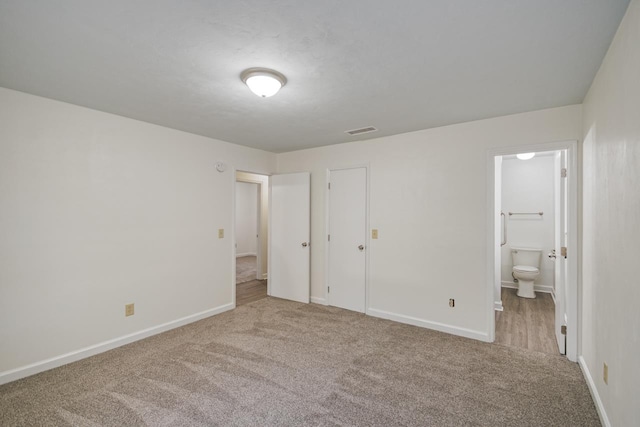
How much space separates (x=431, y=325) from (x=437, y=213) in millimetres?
1349

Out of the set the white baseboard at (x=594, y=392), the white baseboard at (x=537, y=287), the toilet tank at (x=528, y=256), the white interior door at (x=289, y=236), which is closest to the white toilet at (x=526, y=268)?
the toilet tank at (x=528, y=256)

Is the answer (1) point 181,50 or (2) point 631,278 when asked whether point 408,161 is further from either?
(1) point 181,50

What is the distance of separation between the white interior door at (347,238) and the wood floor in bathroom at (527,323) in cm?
175

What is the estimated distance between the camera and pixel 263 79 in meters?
2.12

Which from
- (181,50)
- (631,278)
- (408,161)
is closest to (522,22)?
(631,278)

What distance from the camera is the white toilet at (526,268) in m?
4.81

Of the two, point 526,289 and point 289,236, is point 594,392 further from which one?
point 289,236

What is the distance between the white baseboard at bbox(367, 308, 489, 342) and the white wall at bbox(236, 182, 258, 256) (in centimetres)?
624

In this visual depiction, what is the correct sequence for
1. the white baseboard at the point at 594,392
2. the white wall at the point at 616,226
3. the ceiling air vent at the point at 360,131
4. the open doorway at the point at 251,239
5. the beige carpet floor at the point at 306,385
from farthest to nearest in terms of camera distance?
the open doorway at the point at 251,239, the ceiling air vent at the point at 360,131, the beige carpet floor at the point at 306,385, the white baseboard at the point at 594,392, the white wall at the point at 616,226

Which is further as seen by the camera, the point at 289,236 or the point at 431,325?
the point at 289,236

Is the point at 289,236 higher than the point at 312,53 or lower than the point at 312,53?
lower

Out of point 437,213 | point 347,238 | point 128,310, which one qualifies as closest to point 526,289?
point 437,213

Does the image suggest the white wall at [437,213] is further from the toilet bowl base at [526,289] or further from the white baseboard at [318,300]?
the toilet bowl base at [526,289]

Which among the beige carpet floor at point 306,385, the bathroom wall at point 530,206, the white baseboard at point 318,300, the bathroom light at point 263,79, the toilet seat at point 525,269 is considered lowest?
the beige carpet floor at point 306,385
